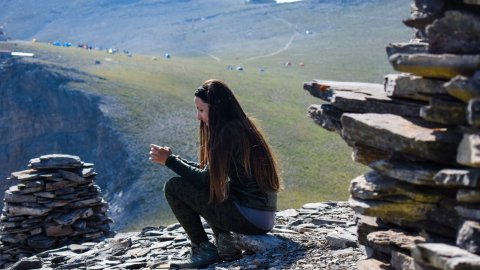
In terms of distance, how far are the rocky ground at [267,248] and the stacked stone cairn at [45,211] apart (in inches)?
119

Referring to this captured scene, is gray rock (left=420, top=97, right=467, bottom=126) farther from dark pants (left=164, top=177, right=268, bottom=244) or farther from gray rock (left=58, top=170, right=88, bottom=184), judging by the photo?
gray rock (left=58, top=170, right=88, bottom=184)

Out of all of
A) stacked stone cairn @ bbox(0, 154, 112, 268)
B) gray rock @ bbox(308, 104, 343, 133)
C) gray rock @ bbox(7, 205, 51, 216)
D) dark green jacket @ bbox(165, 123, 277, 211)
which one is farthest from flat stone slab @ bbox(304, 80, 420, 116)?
gray rock @ bbox(7, 205, 51, 216)

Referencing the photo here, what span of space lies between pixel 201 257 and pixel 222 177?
59.1 inches

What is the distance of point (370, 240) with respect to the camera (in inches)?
315

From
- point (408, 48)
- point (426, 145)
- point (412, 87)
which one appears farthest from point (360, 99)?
point (426, 145)

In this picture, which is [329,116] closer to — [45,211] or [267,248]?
[267,248]

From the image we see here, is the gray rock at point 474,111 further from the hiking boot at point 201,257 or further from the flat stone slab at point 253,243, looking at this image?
the hiking boot at point 201,257

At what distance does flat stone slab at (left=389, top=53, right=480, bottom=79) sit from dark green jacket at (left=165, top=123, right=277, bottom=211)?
3.05 meters

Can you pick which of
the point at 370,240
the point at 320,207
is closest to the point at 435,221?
the point at 370,240

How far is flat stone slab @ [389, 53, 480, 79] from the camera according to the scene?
652 cm

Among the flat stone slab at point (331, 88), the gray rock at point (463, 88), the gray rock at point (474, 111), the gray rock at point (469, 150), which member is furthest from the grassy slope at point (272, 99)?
the gray rock at point (474, 111)

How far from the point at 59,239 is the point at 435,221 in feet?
38.4

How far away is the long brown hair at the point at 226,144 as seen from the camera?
9.52 meters

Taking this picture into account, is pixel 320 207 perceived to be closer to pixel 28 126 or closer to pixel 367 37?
pixel 28 126
